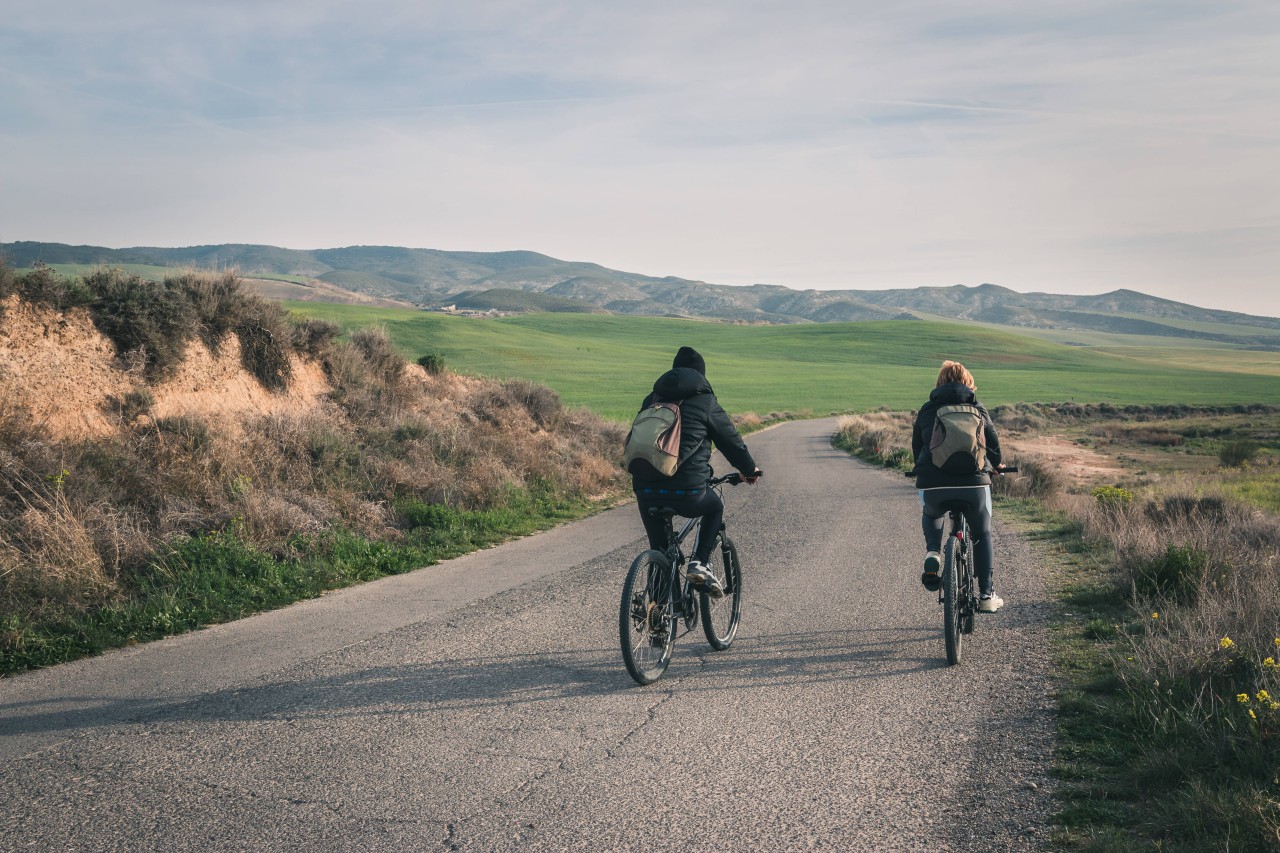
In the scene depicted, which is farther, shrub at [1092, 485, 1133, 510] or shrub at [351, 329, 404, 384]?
shrub at [351, 329, 404, 384]

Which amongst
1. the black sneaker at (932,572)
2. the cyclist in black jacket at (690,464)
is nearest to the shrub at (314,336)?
the cyclist in black jacket at (690,464)

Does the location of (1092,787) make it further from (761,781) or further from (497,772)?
(497,772)

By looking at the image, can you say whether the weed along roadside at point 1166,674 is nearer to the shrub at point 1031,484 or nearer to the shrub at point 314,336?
the shrub at point 1031,484

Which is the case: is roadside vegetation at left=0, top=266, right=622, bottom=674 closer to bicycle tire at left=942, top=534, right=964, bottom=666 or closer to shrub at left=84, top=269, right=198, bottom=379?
shrub at left=84, top=269, right=198, bottom=379

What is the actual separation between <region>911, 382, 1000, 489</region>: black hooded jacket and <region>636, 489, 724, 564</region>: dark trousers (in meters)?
1.63

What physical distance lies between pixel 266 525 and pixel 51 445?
2.83 m

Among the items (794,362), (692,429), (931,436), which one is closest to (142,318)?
(692,429)

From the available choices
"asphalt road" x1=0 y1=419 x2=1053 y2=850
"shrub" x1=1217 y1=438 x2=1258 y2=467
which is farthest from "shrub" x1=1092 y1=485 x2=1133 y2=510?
"shrub" x1=1217 y1=438 x2=1258 y2=467

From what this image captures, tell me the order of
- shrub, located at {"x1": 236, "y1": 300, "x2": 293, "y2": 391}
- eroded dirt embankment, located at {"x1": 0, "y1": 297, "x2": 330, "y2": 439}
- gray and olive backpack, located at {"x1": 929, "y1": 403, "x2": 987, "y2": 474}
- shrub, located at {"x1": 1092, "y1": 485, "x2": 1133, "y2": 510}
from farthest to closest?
shrub, located at {"x1": 236, "y1": 300, "x2": 293, "y2": 391} → shrub, located at {"x1": 1092, "y1": 485, "x2": 1133, "y2": 510} → eroded dirt embankment, located at {"x1": 0, "y1": 297, "x2": 330, "y2": 439} → gray and olive backpack, located at {"x1": 929, "y1": 403, "x2": 987, "y2": 474}

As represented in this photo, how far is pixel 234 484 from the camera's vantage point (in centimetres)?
1125

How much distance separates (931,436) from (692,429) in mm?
1937

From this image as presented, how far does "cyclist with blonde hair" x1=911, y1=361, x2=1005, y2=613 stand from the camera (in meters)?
6.70

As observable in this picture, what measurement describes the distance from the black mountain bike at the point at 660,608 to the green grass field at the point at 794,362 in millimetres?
33506

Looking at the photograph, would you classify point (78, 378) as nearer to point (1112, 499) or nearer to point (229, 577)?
point (229, 577)
